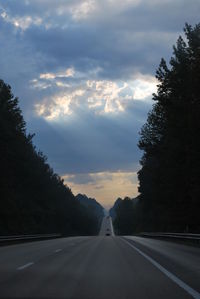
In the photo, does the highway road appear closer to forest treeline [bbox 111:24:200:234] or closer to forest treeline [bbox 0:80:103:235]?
forest treeline [bbox 111:24:200:234]

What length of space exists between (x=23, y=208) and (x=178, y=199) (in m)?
36.9

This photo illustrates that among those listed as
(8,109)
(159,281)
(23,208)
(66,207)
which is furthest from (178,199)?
(66,207)


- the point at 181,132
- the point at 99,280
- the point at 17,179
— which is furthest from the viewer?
the point at 17,179

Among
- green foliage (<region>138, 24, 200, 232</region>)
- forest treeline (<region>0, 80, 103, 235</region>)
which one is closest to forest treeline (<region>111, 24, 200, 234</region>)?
green foliage (<region>138, 24, 200, 232</region>)

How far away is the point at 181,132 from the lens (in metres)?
53.4

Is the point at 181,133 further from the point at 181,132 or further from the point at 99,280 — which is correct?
the point at 99,280

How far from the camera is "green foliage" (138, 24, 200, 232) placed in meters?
50.1

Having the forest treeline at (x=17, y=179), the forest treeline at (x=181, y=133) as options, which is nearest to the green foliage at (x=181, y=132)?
the forest treeline at (x=181, y=133)

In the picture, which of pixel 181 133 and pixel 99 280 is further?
pixel 181 133

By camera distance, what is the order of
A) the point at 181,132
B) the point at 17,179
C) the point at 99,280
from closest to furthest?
the point at 99,280
the point at 181,132
the point at 17,179

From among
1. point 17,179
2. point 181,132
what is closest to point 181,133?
point 181,132

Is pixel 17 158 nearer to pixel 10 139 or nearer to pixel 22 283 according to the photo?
pixel 10 139

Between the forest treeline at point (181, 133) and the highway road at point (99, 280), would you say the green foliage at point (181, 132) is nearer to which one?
the forest treeline at point (181, 133)

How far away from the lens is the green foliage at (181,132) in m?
50.1
